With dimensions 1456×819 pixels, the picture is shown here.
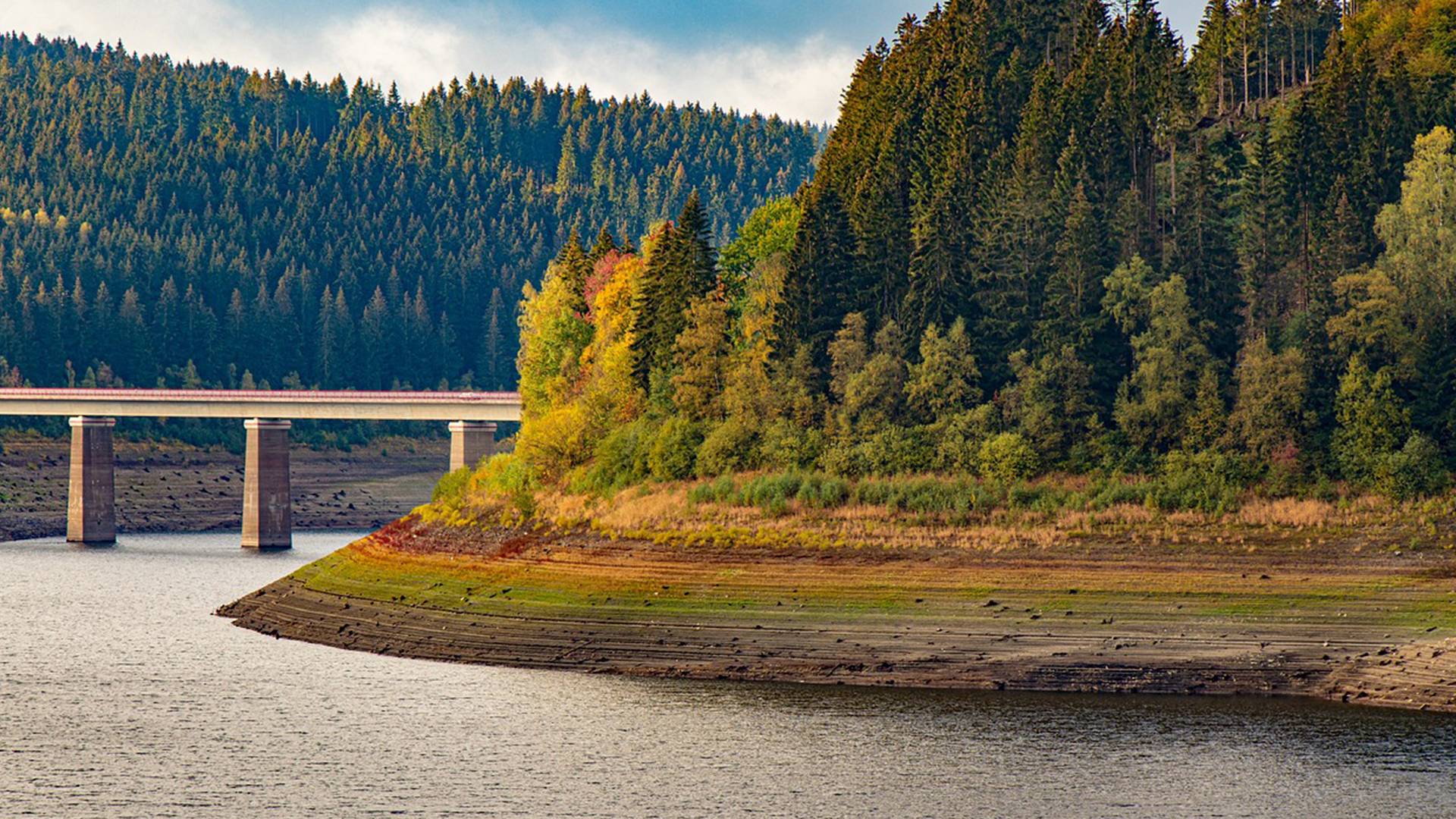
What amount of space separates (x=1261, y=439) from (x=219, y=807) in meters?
52.6

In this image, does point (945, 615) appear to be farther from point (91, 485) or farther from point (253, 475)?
point (91, 485)

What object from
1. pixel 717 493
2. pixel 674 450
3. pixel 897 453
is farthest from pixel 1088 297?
pixel 674 450

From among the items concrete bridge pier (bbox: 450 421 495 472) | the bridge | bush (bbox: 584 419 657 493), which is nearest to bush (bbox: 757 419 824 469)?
bush (bbox: 584 419 657 493)

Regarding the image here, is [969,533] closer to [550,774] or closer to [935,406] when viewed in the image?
[935,406]

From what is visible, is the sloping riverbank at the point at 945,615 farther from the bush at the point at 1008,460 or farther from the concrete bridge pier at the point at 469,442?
the concrete bridge pier at the point at 469,442

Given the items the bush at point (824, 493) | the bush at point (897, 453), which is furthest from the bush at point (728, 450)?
the bush at point (897, 453)

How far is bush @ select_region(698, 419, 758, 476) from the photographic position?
307 ft

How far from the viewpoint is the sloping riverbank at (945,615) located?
216 feet

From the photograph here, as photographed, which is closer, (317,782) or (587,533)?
(317,782)

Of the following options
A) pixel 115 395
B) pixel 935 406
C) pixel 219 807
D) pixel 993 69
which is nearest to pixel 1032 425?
pixel 935 406

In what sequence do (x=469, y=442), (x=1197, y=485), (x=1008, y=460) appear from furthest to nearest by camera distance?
(x=469, y=442) → (x=1008, y=460) → (x=1197, y=485)

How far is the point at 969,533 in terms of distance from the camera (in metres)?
80.9

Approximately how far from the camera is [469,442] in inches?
6206

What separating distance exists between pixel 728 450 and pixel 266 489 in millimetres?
79227
